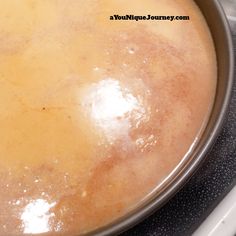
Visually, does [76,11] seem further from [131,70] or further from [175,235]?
[175,235]

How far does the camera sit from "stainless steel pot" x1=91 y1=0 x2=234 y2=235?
87 cm

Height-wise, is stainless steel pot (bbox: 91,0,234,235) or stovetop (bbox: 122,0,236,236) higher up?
stainless steel pot (bbox: 91,0,234,235)

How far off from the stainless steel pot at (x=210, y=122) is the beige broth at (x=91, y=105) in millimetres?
37

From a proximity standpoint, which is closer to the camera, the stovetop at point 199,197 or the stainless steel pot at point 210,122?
the stainless steel pot at point 210,122

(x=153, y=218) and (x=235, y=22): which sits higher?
(x=235, y=22)

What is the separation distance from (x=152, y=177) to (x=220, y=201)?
19cm

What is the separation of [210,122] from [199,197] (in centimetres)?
20

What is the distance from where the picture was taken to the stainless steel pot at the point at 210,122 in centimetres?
87

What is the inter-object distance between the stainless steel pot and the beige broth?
0.04 meters

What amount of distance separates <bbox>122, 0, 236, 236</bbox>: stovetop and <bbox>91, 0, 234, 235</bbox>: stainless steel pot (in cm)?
9

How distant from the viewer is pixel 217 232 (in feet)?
2.99

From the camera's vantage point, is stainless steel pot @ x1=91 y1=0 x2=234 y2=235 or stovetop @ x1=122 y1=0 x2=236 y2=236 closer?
stainless steel pot @ x1=91 y1=0 x2=234 y2=235

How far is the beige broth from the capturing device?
0.96m

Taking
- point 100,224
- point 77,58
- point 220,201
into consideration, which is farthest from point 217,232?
point 77,58
